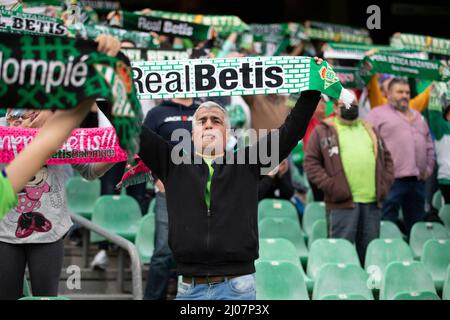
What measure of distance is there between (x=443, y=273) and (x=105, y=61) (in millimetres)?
5209

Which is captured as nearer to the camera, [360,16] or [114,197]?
[114,197]

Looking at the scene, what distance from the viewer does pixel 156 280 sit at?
296 inches

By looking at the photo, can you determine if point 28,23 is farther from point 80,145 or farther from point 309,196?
point 309,196

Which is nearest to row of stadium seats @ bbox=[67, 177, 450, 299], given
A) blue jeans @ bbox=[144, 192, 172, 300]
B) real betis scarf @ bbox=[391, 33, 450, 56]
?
blue jeans @ bbox=[144, 192, 172, 300]

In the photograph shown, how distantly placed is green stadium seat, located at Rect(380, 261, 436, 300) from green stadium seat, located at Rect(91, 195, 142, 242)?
245 centimetres

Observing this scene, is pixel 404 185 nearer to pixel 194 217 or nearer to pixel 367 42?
pixel 367 42

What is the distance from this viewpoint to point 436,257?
838cm

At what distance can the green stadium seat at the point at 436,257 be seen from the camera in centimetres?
831

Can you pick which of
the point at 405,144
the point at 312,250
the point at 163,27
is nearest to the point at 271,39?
the point at 163,27

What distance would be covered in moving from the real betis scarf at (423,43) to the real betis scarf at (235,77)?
5828 millimetres

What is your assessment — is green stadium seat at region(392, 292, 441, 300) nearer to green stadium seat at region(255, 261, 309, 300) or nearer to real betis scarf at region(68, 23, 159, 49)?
green stadium seat at region(255, 261, 309, 300)

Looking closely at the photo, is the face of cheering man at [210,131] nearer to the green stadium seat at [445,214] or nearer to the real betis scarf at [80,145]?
the real betis scarf at [80,145]

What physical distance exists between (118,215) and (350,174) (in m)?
2.10
